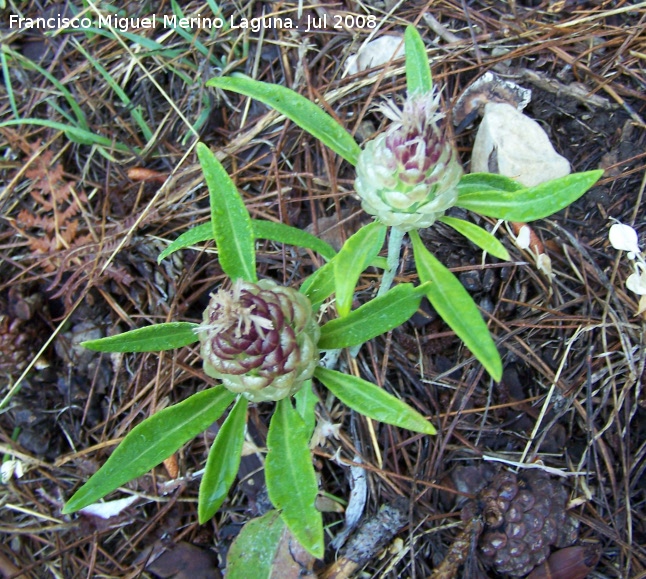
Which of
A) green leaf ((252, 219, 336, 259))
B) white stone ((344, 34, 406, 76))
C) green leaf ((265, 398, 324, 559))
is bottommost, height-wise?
green leaf ((265, 398, 324, 559))

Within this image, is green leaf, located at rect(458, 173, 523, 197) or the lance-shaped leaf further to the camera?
green leaf, located at rect(458, 173, 523, 197)

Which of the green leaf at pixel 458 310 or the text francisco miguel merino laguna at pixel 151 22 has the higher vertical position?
the text francisco miguel merino laguna at pixel 151 22

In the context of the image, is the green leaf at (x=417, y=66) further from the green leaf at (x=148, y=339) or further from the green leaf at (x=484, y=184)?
the green leaf at (x=148, y=339)

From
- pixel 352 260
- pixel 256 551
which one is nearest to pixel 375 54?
pixel 352 260

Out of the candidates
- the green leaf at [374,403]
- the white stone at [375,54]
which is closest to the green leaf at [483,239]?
the green leaf at [374,403]

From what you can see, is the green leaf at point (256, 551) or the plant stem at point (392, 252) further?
the green leaf at point (256, 551)

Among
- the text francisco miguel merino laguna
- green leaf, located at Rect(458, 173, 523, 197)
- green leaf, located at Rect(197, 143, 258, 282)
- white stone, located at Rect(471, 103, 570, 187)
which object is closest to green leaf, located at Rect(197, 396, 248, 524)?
green leaf, located at Rect(197, 143, 258, 282)

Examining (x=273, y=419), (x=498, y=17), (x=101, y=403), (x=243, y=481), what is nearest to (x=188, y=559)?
(x=243, y=481)

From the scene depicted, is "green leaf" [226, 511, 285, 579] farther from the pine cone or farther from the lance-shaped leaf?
the lance-shaped leaf
